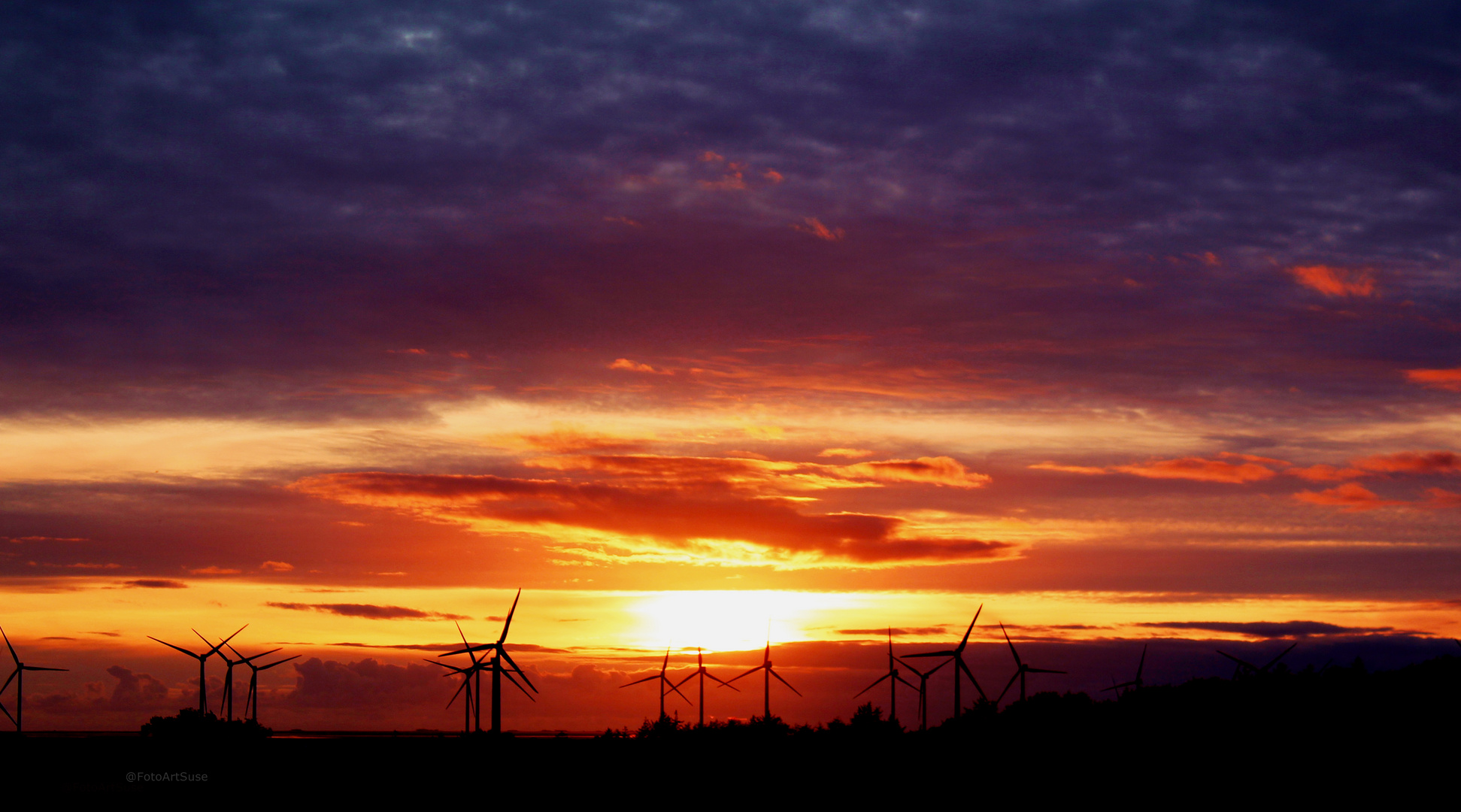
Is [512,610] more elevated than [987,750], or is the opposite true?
[512,610]

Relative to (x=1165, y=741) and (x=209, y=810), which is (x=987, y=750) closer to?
(x=1165, y=741)

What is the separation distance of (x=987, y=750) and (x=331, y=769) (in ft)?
300

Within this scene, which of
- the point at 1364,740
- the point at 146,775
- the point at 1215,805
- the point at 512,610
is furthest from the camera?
the point at 512,610

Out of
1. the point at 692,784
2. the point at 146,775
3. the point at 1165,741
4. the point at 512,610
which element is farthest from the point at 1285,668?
the point at 146,775

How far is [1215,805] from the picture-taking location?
102000mm

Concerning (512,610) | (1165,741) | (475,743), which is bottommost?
(475,743)

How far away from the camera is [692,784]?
130875mm

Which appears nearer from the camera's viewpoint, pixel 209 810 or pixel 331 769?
pixel 209 810

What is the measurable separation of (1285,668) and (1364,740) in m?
62.4

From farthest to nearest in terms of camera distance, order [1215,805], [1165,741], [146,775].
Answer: [146,775] < [1165,741] < [1215,805]

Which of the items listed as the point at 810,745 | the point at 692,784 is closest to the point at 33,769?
the point at 692,784

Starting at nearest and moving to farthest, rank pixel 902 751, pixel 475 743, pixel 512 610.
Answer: pixel 902 751 < pixel 512 610 < pixel 475 743

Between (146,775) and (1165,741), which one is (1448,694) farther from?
(146,775)

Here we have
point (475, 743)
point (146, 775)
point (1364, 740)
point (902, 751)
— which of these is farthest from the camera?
point (475, 743)
